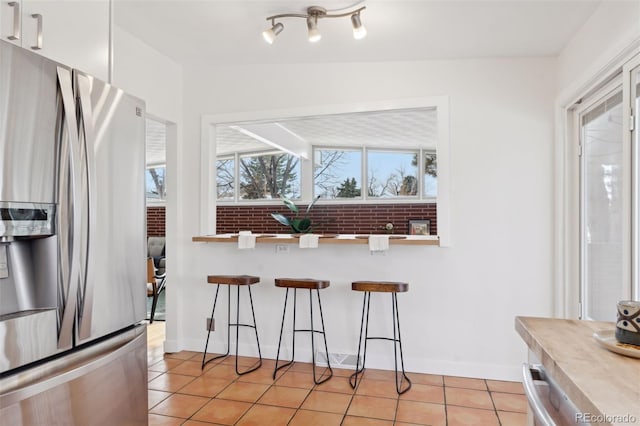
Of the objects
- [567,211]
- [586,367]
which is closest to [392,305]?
[567,211]

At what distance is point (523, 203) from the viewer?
117 inches

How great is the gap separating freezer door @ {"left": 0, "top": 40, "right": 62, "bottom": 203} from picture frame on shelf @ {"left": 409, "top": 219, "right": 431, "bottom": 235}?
6321mm

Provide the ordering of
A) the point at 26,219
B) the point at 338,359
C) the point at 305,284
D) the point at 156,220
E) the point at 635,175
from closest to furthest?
the point at 26,219 → the point at 635,175 → the point at 305,284 → the point at 338,359 → the point at 156,220

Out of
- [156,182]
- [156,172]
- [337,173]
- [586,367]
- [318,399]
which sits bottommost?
[318,399]

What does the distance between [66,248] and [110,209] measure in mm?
257

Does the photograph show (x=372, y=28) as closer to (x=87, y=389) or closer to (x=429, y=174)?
(x=87, y=389)

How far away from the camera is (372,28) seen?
2.66 m

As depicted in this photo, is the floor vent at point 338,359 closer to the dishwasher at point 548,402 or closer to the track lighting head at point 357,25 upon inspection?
the dishwasher at point 548,402

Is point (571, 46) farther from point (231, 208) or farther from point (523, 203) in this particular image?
point (231, 208)

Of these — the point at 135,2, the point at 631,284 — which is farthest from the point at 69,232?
the point at 631,284

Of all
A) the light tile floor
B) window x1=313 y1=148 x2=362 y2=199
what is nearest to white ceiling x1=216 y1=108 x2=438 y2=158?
window x1=313 y1=148 x2=362 y2=199

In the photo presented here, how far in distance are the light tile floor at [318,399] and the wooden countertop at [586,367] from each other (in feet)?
4.83

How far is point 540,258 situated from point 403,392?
1.41 meters

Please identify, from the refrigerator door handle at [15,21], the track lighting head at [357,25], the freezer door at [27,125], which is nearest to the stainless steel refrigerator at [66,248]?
the freezer door at [27,125]
